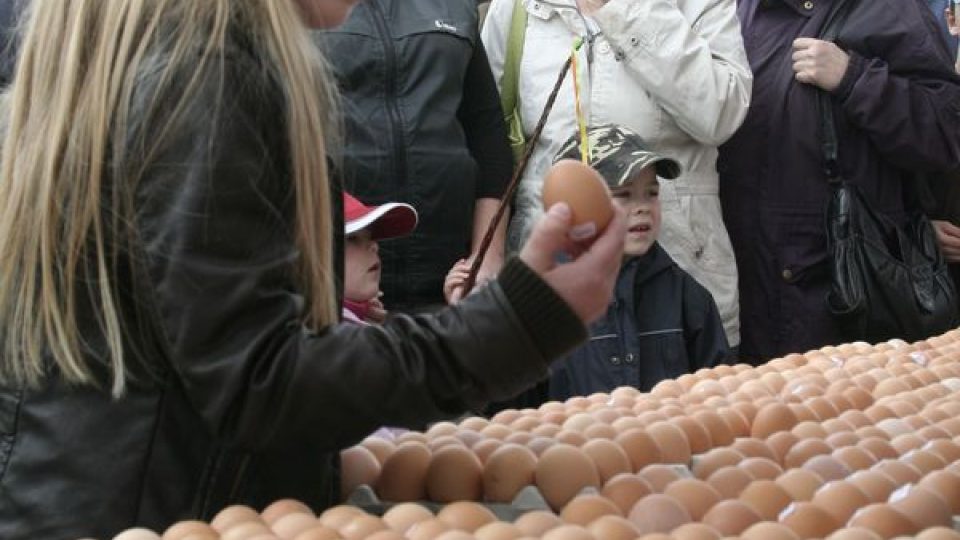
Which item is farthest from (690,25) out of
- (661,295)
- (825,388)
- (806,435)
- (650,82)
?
(806,435)

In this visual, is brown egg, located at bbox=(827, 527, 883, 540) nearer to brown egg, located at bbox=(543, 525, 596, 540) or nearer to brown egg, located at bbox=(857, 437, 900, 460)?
brown egg, located at bbox=(543, 525, 596, 540)

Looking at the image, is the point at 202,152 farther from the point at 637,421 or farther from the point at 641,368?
the point at 641,368

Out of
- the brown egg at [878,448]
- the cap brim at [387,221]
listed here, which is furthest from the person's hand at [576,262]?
the cap brim at [387,221]

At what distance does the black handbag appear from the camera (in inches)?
177

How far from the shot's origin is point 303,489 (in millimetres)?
1988

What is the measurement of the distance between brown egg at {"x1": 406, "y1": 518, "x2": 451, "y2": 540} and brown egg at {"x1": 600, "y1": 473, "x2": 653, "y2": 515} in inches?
10.1

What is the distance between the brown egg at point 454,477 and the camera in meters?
2.04

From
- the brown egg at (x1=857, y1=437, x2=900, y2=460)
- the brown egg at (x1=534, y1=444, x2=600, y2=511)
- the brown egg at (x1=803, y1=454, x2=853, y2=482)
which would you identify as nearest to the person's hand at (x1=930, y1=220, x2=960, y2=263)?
the brown egg at (x1=857, y1=437, x2=900, y2=460)

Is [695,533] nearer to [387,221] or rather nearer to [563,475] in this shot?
[563,475]

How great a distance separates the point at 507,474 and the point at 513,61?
2.61m

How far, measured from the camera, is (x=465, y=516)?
1.83 m

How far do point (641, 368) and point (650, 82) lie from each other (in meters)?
0.79

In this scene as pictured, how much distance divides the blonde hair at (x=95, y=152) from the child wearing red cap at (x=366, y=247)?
1.48 metres

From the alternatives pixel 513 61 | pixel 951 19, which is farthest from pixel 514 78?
pixel 951 19
